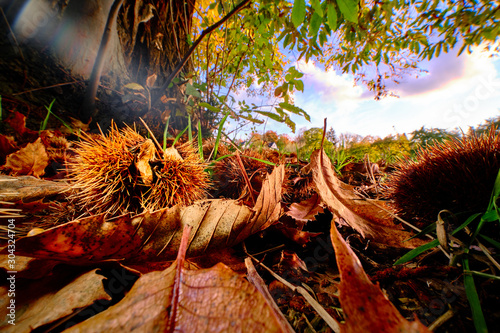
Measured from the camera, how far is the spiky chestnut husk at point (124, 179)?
686mm

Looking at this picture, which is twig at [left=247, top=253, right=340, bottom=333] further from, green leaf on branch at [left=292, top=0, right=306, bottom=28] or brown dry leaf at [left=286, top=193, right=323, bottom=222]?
green leaf on branch at [left=292, top=0, right=306, bottom=28]

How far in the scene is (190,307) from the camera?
0.31 m

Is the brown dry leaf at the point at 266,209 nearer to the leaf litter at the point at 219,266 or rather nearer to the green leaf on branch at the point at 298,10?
the leaf litter at the point at 219,266

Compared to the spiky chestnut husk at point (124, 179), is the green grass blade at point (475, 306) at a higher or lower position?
lower

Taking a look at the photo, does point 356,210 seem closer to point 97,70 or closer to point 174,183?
point 174,183

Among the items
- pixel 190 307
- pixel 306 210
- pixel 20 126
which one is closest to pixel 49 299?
pixel 190 307

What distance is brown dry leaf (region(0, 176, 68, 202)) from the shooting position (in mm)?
647

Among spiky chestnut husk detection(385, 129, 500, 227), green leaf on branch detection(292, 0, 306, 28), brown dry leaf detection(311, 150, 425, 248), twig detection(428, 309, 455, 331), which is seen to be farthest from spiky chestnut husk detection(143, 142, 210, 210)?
green leaf on branch detection(292, 0, 306, 28)

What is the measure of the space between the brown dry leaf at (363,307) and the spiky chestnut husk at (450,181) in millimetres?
564

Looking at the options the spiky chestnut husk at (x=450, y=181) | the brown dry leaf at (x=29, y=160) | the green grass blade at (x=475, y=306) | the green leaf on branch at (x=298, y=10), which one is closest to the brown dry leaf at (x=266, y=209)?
the green grass blade at (x=475, y=306)

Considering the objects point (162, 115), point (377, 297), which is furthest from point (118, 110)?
point (377, 297)

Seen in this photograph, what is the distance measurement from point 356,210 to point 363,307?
0.45 meters

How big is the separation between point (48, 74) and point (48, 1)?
716mm

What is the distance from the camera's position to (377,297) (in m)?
0.27
